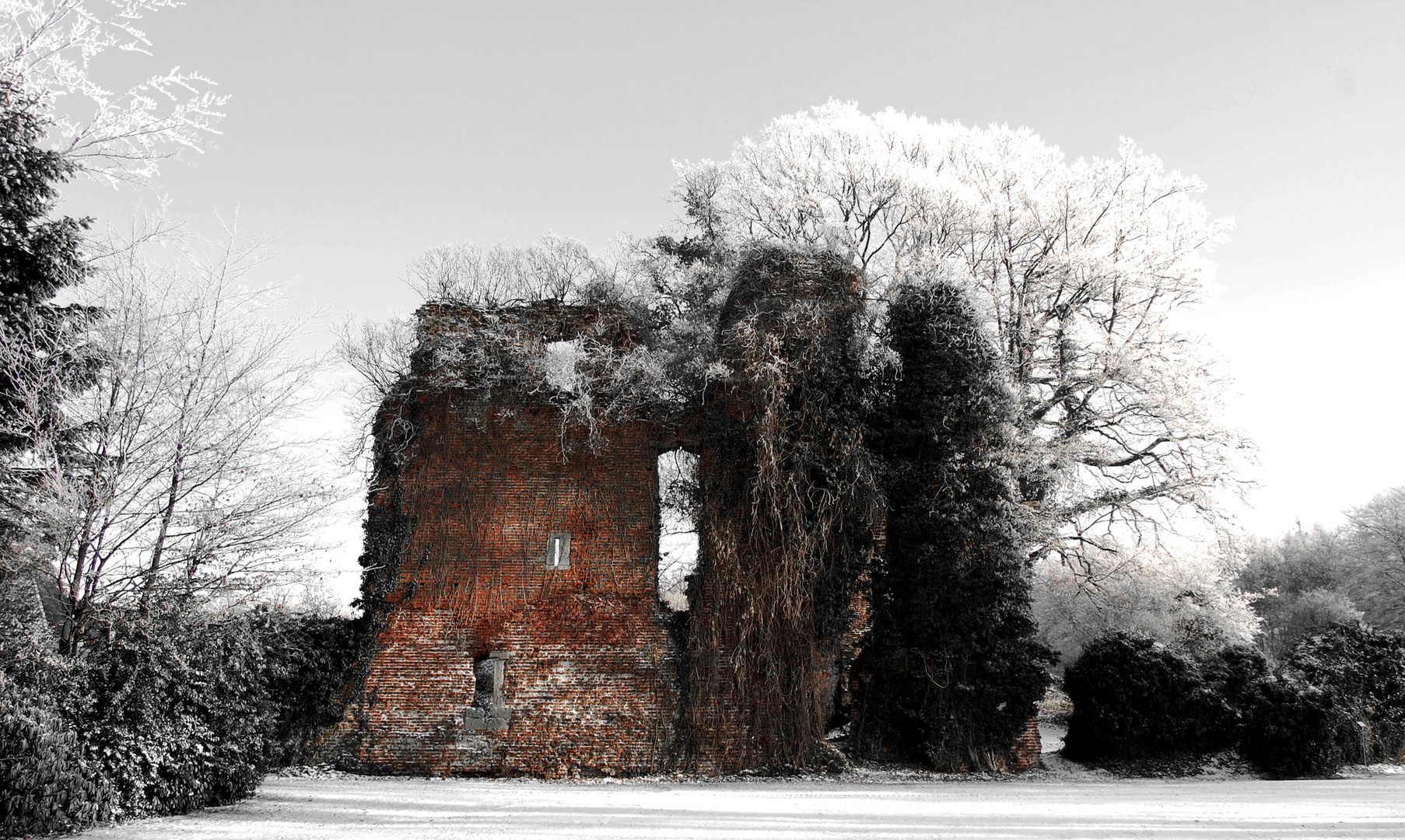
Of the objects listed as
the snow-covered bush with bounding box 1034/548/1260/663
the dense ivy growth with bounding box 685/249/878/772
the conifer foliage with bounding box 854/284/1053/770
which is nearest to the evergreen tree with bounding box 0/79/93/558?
the dense ivy growth with bounding box 685/249/878/772

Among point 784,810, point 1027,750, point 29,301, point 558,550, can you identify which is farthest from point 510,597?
point 1027,750

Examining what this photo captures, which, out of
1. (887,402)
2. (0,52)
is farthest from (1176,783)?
(0,52)

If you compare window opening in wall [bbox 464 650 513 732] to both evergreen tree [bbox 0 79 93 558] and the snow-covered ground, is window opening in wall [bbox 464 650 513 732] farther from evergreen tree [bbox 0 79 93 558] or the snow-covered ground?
evergreen tree [bbox 0 79 93 558]

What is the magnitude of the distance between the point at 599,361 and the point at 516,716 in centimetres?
549

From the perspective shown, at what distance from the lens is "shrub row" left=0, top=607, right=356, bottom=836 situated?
7.38 meters

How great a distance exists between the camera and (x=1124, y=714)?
554 inches

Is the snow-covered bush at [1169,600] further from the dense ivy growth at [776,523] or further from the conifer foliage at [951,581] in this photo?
the dense ivy growth at [776,523]

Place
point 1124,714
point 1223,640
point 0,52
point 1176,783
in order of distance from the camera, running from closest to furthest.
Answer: point 0,52
point 1176,783
point 1124,714
point 1223,640

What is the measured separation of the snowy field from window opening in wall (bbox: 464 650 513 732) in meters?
0.95

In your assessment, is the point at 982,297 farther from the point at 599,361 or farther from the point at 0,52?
the point at 0,52

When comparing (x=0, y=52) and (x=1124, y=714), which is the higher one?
(x=0, y=52)

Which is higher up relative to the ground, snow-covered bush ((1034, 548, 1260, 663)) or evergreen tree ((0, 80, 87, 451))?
evergreen tree ((0, 80, 87, 451))

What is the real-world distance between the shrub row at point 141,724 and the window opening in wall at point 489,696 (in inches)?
109

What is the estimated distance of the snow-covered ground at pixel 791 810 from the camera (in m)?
7.73
